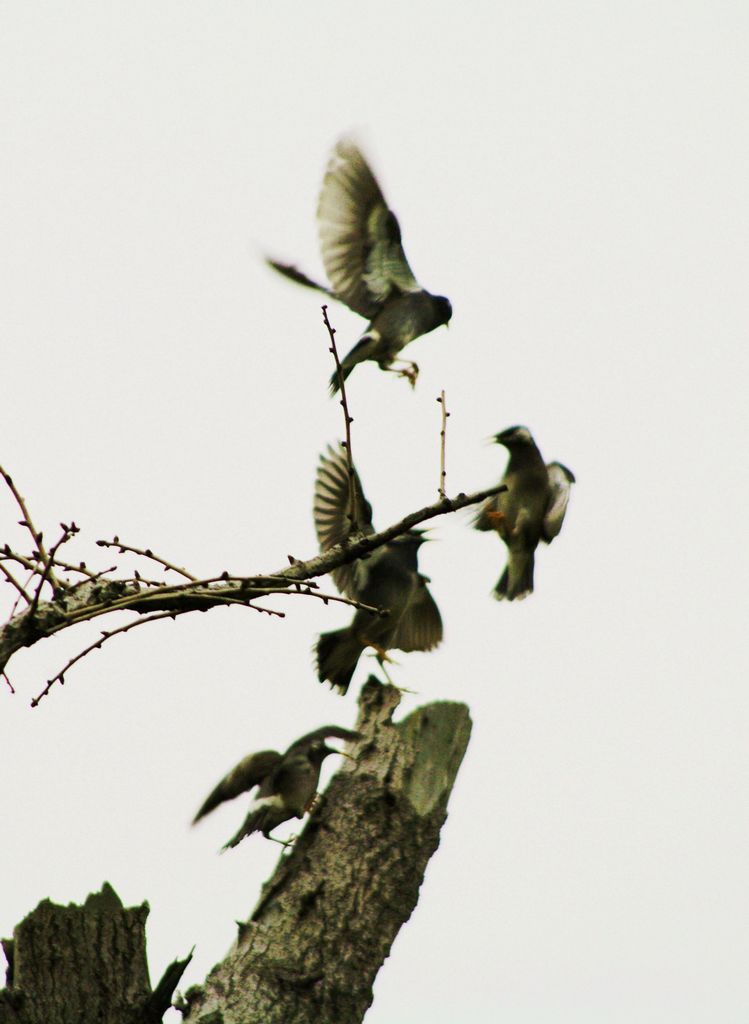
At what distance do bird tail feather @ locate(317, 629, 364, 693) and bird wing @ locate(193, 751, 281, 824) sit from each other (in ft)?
1.94

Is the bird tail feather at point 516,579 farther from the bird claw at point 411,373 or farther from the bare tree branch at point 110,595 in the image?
the bare tree branch at point 110,595

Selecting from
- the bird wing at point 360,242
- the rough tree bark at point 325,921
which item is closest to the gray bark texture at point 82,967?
the rough tree bark at point 325,921

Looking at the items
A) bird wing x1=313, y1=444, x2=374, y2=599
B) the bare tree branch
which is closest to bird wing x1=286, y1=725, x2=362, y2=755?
bird wing x1=313, y1=444, x2=374, y2=599

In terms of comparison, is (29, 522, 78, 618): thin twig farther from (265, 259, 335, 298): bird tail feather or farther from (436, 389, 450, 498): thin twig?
(265, 259, 335, 298): bird tail feather

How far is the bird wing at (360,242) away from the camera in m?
6.09

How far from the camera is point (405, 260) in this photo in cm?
616

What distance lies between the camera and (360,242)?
244 inches

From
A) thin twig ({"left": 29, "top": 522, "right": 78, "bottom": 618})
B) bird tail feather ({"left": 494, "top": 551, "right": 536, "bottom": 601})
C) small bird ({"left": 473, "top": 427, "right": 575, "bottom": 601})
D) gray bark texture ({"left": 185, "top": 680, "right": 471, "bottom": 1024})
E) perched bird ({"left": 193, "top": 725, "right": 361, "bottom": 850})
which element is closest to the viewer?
thin twig ({"left": 29, "top": 522, "right": 78, "bottom": 618})

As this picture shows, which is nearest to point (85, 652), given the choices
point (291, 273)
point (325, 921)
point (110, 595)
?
point (110, 595)

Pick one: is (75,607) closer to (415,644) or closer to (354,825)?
(354,825)

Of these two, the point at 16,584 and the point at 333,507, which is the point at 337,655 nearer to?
the point at 333,507

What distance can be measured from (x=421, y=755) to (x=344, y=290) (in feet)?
8.62

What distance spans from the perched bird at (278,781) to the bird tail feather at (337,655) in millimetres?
460

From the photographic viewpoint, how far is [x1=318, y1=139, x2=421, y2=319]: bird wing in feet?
20.0
